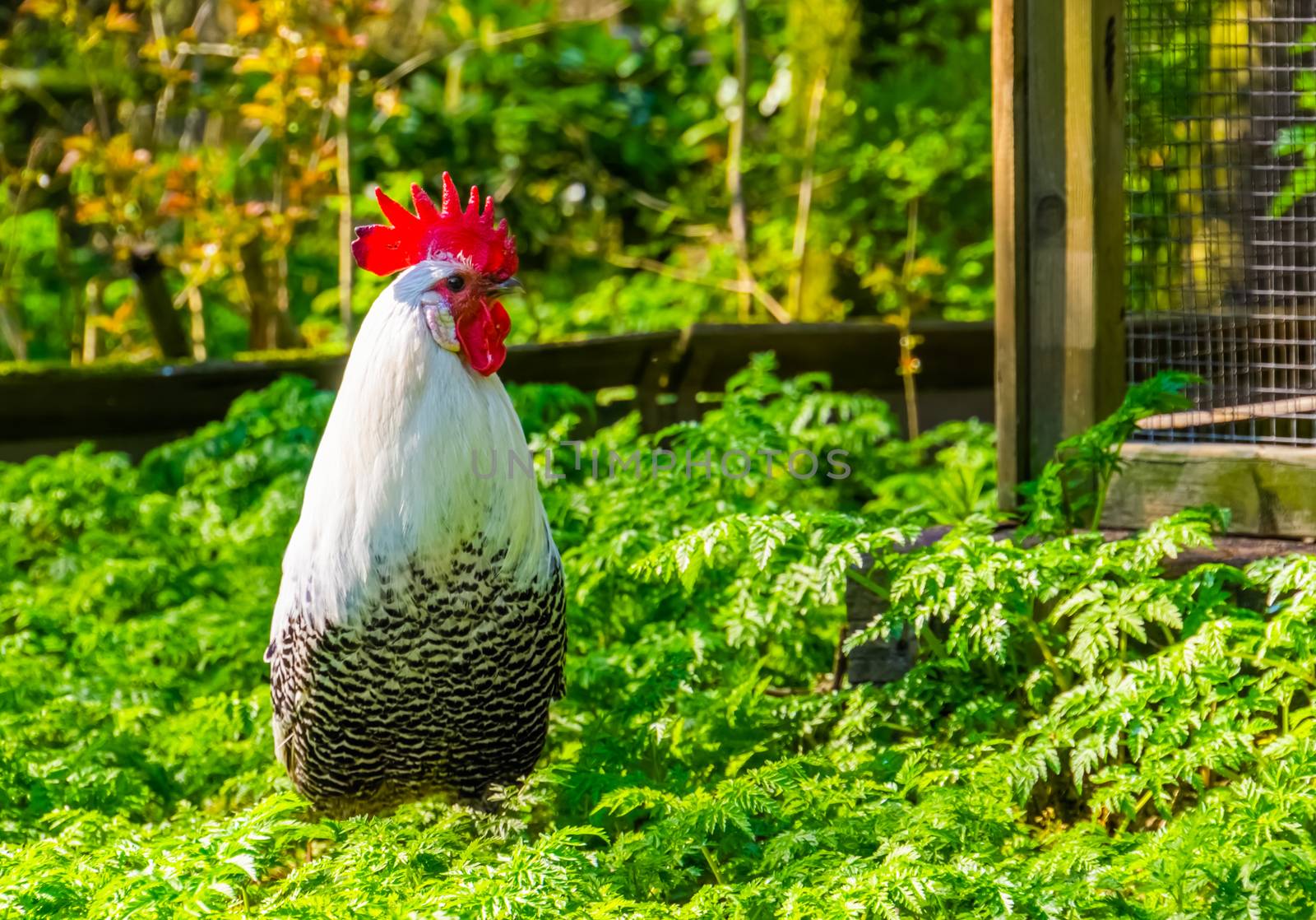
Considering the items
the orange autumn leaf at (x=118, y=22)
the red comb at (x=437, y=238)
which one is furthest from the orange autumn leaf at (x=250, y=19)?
the red comb at (x=437, y=238)

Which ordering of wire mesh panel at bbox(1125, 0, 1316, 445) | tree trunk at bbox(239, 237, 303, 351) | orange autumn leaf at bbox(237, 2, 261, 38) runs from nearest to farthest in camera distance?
wire mesh panel at bbox(1125, 0, 1316, 445)
orange autumn leaf at bbox(237, 2, 261, 38)
tree trunk at bbox(239, 237, 303, 351)

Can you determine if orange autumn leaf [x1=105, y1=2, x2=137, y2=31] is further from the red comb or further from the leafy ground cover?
the red comb

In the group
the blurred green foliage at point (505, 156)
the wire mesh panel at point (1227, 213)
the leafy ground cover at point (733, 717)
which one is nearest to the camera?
the leafy ground cover at point (733, 717)

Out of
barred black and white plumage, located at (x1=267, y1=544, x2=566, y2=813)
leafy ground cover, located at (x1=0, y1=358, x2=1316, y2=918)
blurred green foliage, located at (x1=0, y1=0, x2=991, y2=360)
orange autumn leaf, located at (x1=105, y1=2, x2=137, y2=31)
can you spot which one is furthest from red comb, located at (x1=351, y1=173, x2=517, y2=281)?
orange autumn leaf, located at (x1=105, y1=2, x2=137, y2=31)

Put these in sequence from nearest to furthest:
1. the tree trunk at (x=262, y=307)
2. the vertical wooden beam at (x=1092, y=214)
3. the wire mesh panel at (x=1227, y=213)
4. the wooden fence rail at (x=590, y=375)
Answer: the vertical wooden beam at (x=1092, y=214)
the wire mesh panel at (x=1227, y=213)
the wooden fence rail at (x=590, y=375)
the tree trunk at (x=262, y=307)

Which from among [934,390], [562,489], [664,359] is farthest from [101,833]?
[934,390]

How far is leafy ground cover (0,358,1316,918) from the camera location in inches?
99.7

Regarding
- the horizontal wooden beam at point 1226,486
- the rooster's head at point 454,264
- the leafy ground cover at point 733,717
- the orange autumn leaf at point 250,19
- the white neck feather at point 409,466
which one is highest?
the orange autumn leaf at point 250,19

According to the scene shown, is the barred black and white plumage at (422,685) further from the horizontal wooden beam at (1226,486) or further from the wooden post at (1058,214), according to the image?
the horizontal wooden beam at (1226,486)

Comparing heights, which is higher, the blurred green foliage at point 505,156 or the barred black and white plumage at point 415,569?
the blurred green foliage at point 505,156

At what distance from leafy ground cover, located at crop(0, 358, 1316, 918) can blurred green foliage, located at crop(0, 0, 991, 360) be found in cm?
247

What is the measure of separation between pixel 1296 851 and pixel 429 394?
196cm

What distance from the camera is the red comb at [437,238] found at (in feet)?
10.6

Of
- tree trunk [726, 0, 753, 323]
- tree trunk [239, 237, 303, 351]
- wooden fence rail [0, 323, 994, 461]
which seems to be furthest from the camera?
tree trunk [726, 0, 753, 323]
